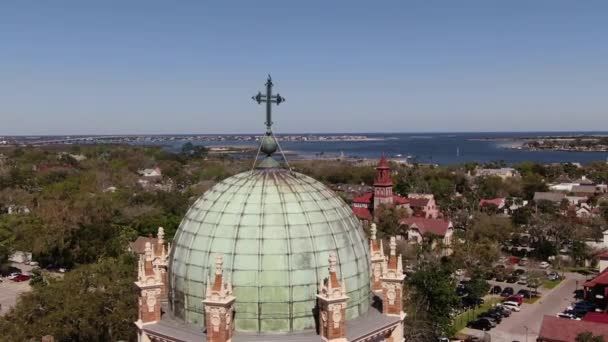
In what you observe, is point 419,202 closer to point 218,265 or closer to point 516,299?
point 516,299

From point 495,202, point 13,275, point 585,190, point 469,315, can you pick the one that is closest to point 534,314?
point 469,315

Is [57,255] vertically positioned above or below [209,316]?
below

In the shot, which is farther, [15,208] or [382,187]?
[15,208]

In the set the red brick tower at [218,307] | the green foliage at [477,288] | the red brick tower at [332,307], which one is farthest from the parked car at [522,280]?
the red brick tower at [218,307]

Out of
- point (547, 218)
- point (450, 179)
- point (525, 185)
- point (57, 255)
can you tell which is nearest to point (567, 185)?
point (525, 185)

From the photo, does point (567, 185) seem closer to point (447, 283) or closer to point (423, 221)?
point (423, 221)

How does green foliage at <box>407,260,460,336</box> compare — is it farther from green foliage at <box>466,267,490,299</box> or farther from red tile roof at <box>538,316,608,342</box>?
green foliage at <box>466,267,490,299</box>

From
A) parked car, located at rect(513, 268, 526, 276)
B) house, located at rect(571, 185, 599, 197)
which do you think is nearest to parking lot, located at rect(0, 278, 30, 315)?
parked car, located at rect(513, 268, 526, 276)
